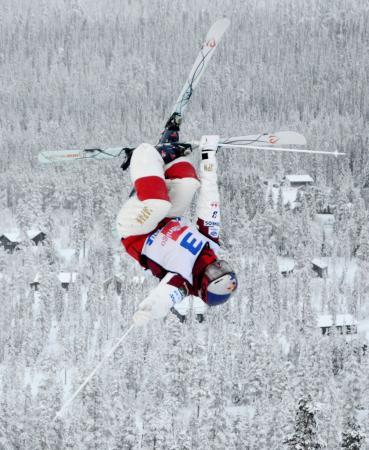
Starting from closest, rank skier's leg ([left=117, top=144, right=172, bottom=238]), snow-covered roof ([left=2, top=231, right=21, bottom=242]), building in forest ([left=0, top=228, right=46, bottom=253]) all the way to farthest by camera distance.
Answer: skier's leg ([left=117, top=144, right=172, bottom=238]) < building in forest ([left=0, top=228, right=46, bottom=253]) < snow-covered roof ([left=2, top=231, right=21, bottom=242])

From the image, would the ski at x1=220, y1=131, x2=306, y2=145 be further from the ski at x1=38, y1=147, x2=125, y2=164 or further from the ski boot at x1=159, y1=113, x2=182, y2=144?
the ski at x1=38, y1=147, x2=125, y2=164

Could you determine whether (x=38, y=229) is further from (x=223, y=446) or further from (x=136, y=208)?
(x=136, y=208)

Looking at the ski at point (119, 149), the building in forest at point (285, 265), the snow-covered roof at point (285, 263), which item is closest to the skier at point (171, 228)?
the ski at point (119, 149)

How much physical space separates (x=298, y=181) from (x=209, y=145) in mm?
157657

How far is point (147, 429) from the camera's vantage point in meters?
70.4

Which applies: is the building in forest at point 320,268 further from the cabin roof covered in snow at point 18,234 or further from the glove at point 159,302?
the glove at point 159,302

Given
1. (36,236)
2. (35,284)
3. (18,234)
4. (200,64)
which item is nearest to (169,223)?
(200,64)

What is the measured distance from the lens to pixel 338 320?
107 meters

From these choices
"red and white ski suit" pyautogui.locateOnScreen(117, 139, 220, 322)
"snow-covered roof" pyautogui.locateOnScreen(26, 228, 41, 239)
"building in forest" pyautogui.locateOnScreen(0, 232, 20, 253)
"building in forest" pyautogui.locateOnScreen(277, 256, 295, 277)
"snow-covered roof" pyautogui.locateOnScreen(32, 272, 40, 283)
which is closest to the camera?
"red and white ski suit" pyautogui.locateOnScreen(117, 139, 220, 322)

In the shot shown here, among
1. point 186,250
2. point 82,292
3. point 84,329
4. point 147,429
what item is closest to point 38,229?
point 82,292

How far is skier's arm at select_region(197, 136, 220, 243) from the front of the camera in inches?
420

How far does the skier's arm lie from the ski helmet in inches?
31.2

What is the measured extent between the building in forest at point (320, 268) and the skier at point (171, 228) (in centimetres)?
11299

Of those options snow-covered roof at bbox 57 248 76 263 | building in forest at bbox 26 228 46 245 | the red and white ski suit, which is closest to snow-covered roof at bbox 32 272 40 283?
snow-covered roof at bbox 57 248 76 263
